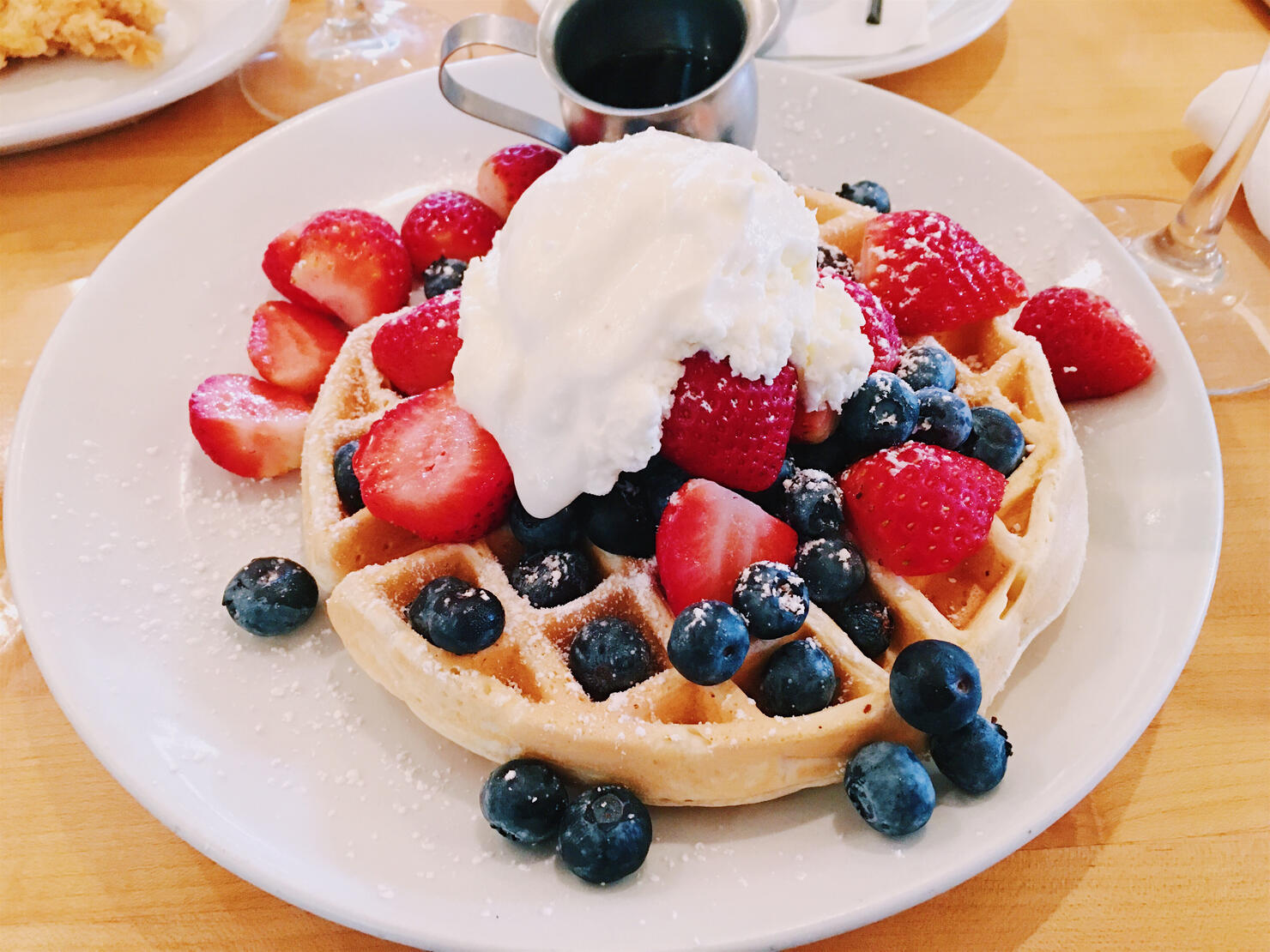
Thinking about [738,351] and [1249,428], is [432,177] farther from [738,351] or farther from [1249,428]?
[1249,428]

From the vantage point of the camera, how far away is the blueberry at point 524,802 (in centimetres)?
110

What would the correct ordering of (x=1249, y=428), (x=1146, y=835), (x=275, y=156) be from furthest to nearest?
(x=275, y=156)
(x=1249, y=428)
(x=1146, y=835)

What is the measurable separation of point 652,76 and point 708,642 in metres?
1.13

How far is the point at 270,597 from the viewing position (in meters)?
1.32

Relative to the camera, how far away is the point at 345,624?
1260 mm

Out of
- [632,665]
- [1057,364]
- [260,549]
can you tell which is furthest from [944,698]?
[260,549]

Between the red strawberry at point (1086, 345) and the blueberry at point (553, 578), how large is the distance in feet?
2.81

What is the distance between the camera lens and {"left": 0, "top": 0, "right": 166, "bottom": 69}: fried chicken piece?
2109 mm

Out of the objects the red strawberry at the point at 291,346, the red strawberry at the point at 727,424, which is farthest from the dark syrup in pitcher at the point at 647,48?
the red strawberry at the point at 727,424

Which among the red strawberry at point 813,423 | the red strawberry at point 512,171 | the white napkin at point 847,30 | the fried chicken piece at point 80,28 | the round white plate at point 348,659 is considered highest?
the fried chicken piece at point 80,28

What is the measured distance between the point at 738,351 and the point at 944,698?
0.47 m

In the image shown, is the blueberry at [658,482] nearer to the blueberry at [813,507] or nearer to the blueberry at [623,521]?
the blueberry at [623,521]

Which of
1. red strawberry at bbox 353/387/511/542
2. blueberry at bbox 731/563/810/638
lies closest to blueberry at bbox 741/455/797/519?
blueberry at bbox 731/563/810/638

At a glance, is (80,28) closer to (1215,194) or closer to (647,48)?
(647,48)
